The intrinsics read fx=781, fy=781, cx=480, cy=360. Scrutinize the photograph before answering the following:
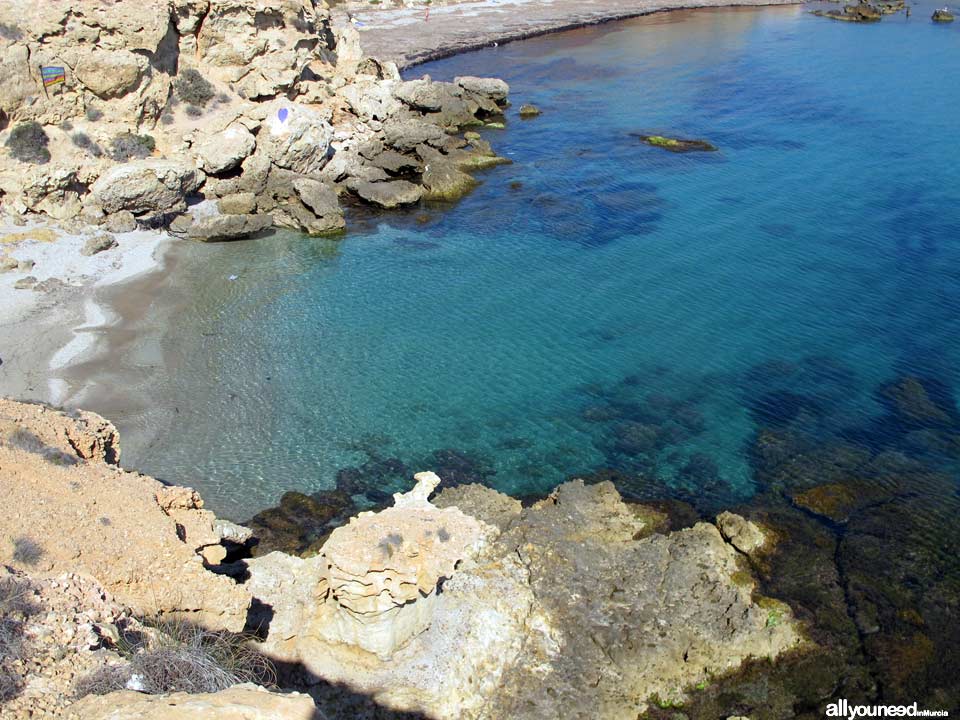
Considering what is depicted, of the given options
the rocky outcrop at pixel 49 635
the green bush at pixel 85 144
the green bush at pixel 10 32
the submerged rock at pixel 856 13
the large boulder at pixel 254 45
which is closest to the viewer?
the rocky outcrop at pixel 49 635

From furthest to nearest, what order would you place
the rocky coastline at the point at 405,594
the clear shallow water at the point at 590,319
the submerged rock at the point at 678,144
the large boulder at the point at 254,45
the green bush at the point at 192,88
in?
the submerged rock at the point at 678,144 → the large boulder at the point at 254,45 → the green bush at the point at 192,88 → the clear shallow water at the point at 590,319 → the rocky coastline at the point at 405,594

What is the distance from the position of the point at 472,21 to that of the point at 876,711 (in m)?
81.5

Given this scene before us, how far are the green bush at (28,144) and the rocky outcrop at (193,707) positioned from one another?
33610mm

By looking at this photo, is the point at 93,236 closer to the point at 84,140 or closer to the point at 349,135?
the point at 84,140

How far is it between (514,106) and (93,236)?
3401 centimetres

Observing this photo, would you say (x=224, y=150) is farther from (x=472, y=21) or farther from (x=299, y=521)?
(x=472, y=21)

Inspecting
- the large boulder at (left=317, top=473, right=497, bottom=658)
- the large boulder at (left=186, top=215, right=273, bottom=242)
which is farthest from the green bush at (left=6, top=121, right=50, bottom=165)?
the large boulder at (left=317, top=473, right=497, bottom=658)

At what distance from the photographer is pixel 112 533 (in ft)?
41.5

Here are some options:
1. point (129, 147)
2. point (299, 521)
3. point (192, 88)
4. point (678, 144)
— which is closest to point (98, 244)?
point (129, 147)

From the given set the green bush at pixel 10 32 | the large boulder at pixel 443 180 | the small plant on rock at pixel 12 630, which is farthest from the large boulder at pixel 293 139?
the small plant on rock at pixel 12 630

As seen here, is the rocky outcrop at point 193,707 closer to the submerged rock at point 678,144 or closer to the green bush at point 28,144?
the green bush at point 28,144

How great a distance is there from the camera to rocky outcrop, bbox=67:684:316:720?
788cm

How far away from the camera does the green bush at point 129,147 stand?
3678 cm

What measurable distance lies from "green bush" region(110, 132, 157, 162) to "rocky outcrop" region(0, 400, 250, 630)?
986 inches
